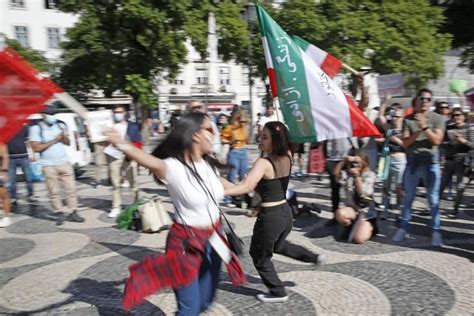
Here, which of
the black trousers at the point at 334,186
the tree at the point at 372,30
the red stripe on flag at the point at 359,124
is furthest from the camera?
the tree at the point at 372,30

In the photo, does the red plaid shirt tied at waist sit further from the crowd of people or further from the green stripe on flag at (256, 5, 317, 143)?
the green stripe on flag at (256, 5, 317, 143)

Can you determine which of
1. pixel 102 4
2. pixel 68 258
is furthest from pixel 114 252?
pixel 102 4

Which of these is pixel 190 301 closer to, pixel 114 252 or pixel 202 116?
pixel 202 116

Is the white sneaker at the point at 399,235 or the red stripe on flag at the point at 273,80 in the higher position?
the red stripe on flag at the point at 273,80

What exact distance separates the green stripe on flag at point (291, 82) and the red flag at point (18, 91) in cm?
307

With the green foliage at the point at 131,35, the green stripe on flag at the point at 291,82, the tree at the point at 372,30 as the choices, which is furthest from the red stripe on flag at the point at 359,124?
the tree at the point at 372,30

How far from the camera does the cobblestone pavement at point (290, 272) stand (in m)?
4.23

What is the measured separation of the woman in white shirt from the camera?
3.13 m

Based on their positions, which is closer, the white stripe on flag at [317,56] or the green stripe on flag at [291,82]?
the green stripe on flag at [291,82]

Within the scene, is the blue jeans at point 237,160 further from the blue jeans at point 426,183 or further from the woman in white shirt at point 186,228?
the woman in white shirt at point 186,228

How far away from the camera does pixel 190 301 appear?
3.15m

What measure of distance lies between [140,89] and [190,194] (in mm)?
19099

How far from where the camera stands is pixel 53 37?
43031 millimetres

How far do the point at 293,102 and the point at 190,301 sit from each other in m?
3.02
